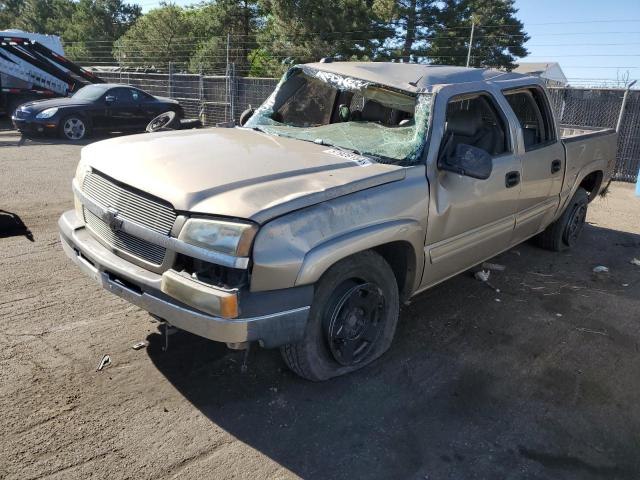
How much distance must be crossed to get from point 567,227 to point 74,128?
11906 mm

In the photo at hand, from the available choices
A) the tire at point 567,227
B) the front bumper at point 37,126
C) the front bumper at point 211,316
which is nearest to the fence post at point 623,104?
the tire at point 567,227

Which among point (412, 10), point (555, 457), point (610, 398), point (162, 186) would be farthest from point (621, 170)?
point (412, 10)

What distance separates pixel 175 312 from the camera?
8.93 ft

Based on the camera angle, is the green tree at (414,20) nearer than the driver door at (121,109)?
No

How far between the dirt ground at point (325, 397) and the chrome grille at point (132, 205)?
1.02m

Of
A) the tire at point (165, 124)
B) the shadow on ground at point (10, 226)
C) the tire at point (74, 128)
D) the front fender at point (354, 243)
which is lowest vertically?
the tire at point (74, 128)

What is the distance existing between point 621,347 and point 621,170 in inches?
339

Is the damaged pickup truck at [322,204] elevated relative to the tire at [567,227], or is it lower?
elevated

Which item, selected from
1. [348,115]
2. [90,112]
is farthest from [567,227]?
[90,112]

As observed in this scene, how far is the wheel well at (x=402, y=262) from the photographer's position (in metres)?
3.51

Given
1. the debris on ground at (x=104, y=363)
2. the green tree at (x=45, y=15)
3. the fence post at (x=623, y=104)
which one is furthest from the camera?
the green tree at (x=45, y=15)

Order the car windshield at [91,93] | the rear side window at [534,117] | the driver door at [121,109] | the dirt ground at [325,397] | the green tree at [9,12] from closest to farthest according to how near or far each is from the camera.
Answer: the dirt ground at [325,397], the rear side window at [534,117], the car windshield at [91,93], the driver door at [121,109], the green tree at [9,12]

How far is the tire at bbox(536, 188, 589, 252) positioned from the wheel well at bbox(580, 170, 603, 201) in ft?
0.41

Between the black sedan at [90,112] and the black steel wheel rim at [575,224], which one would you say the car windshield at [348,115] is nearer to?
the black steel wheel rim at [575,224]
